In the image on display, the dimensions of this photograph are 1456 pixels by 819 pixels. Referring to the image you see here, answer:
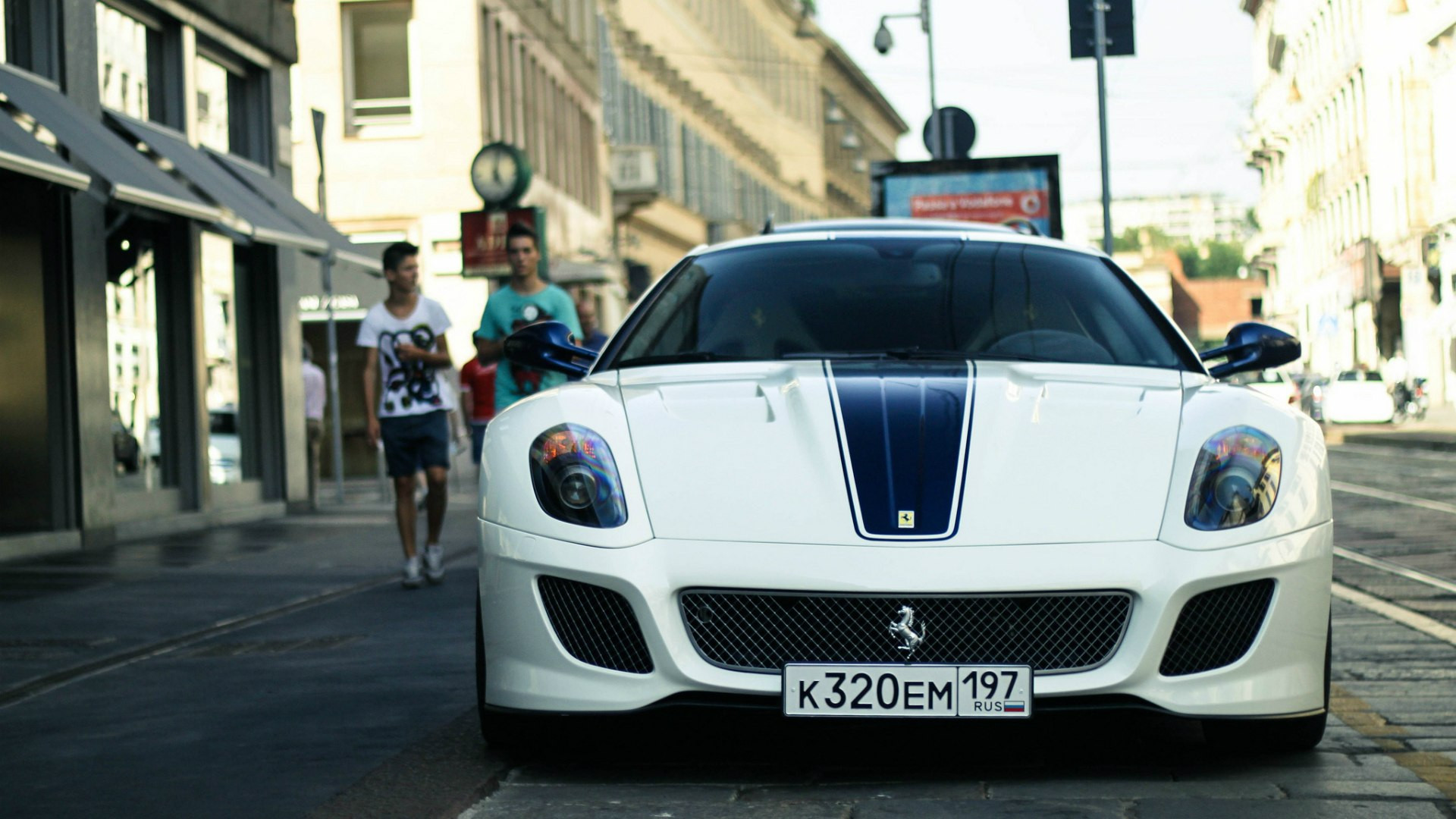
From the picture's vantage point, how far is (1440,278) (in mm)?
49062

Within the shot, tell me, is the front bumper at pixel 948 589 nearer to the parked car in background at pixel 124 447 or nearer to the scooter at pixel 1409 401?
the parked car in background at pixel 124 447

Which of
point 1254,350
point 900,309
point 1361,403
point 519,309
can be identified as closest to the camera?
point 1254,350

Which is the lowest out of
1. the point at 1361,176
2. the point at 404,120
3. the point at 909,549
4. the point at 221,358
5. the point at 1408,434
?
the point at 1408,434

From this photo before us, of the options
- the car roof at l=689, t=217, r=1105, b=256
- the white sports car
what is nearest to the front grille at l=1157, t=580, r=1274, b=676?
the white sports car

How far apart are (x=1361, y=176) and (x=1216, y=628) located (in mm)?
57030

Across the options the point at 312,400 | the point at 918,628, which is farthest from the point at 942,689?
the point at 312,400

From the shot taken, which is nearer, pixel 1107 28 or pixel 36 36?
pixel 36 36

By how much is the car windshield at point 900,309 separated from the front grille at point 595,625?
3.70 feet

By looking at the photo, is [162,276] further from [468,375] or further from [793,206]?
[793,206]

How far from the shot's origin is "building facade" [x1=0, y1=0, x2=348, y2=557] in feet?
44.7

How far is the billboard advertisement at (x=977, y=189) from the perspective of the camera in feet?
70.5

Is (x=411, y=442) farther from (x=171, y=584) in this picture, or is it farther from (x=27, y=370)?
(x=27, y=370)

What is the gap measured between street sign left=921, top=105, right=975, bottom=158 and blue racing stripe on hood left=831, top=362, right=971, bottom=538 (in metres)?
19.7

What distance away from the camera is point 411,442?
10.2 meters
